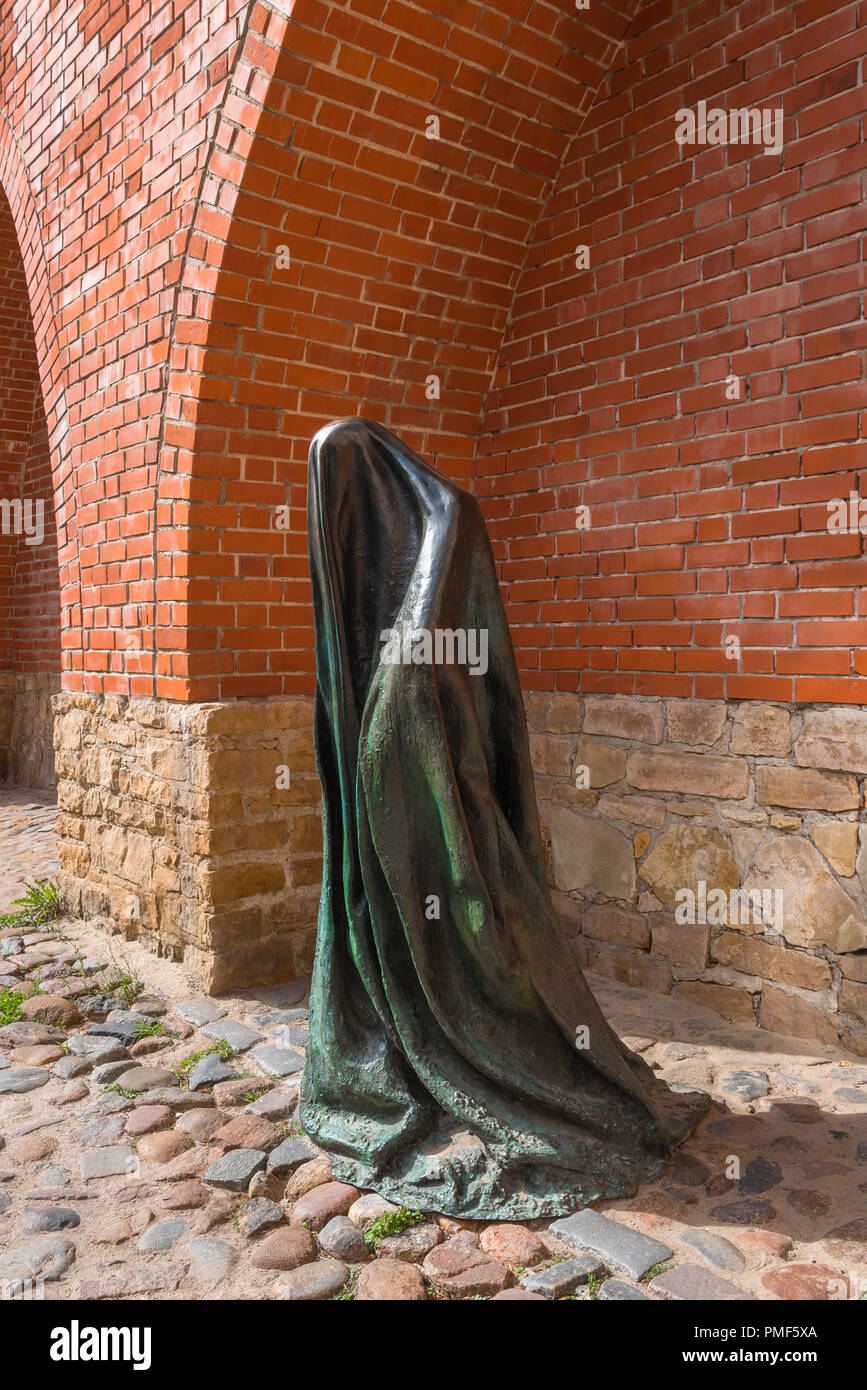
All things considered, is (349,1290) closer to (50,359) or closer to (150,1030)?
(150,1030)

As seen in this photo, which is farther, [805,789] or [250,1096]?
[805,789]

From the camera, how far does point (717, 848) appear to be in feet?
11.7

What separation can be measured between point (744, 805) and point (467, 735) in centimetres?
158

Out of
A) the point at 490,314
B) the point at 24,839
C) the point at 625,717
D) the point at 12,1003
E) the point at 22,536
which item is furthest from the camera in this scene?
the point at 22,536

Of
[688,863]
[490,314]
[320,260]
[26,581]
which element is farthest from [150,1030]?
[26,581]

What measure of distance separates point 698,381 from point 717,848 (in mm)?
1757

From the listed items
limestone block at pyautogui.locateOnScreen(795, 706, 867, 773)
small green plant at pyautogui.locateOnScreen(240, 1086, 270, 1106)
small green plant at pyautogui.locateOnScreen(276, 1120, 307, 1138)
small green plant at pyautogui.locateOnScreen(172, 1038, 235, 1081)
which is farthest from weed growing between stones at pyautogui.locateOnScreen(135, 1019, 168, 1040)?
limestone block at pyautogui.locateOnScreen(795, 706, 867, 773)

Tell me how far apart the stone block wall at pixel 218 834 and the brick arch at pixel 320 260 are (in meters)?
0.20

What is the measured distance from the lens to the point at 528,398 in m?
4.34

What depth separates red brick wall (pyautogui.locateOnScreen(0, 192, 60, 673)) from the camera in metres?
8.96

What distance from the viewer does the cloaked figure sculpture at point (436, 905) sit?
227cm

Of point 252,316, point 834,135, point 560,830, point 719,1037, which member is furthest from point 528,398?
point 719,1037

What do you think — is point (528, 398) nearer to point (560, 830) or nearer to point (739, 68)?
point (739, 68)

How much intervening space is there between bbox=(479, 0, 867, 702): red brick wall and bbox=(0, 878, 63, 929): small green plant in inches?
110
